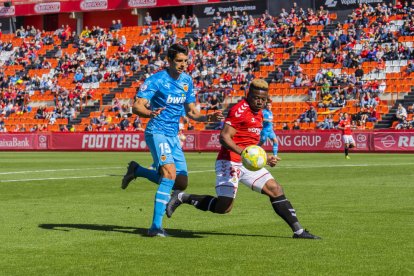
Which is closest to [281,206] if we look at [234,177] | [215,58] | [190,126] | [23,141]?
[234,177]

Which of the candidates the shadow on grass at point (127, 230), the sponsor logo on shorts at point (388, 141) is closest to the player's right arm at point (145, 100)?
the shadow on grass at point (127, 230)

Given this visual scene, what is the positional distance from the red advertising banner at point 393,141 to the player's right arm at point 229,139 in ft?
110

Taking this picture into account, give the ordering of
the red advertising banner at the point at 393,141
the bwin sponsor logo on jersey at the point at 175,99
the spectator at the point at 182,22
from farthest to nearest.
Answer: the spectator at the point at 182,22, the red advertising banner at the point at 393,141, the bwin sponsor logo on jersey at the point at 175,99

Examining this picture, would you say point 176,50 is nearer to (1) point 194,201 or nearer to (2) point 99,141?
(1) point 194,201

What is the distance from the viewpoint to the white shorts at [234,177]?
36.6 ft

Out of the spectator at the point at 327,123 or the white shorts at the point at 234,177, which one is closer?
the white shorts at the point at 234,177

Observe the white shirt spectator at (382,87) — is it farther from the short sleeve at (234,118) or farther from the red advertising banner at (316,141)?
the short sleeve at (234,118)

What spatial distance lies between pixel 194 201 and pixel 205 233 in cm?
46

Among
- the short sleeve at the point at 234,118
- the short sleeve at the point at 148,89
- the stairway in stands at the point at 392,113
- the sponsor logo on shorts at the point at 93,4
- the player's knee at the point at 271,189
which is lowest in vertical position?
the stairway in stands at the point at 392,113

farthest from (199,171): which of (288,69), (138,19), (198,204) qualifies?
(138,19)

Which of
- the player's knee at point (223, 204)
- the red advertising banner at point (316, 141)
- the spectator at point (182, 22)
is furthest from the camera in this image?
the spectator at point (182, 22)

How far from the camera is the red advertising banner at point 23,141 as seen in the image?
55.3 meters

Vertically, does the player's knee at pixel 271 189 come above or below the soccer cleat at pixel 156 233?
above

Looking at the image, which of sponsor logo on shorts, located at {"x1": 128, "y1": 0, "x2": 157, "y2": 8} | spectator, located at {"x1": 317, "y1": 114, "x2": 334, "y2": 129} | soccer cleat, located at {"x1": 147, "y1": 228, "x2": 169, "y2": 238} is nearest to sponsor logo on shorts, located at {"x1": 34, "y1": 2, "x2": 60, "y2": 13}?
sponsor logo on shorts, located at {"x1": 128, "y1": 0, "x2": 157, "y2": 8}
